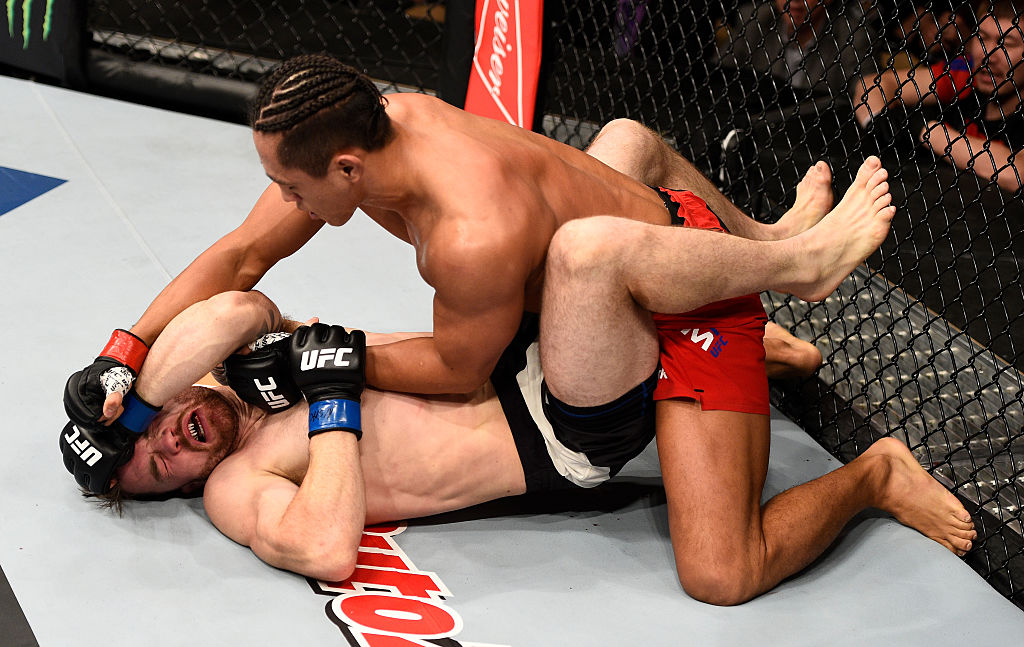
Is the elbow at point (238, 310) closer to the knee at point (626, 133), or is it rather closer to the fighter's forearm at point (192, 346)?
the fighter's forearm at point (192, 346)

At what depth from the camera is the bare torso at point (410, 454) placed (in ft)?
6.06

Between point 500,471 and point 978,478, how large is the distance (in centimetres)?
112

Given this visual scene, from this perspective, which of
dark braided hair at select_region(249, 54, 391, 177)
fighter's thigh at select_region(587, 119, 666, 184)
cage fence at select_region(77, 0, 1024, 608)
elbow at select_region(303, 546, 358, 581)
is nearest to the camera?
dark braided hair at select_region(249, 54, 391, 177)

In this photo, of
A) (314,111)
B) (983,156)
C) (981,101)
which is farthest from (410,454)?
(981,101)

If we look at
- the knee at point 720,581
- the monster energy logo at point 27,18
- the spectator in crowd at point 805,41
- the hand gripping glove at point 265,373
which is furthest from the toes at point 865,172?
the monster energy logo at point 27,18

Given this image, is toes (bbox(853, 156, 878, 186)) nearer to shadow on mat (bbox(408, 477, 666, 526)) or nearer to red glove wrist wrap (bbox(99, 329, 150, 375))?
shadow on mat (bbox(408, 477, 666, 526))

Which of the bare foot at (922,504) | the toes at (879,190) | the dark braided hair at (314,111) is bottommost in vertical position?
the bare foot at (922,504)

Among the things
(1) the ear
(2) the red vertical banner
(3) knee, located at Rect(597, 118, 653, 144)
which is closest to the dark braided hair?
(1) the ear

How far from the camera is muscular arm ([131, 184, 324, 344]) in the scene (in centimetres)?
192

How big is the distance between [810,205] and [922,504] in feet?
2.19

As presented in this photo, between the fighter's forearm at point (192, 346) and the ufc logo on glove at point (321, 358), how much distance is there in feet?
0.47

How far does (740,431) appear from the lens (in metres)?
1.82

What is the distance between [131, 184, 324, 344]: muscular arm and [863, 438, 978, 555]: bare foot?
1.24 meters

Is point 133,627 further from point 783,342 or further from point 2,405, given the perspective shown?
point 783,342
